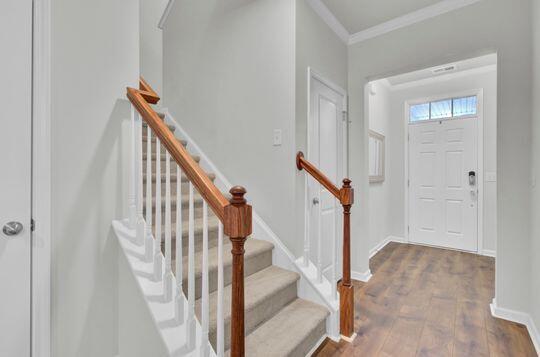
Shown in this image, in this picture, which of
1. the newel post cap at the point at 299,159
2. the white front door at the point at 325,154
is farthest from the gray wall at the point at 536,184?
the newel post cap at the point at 299,159

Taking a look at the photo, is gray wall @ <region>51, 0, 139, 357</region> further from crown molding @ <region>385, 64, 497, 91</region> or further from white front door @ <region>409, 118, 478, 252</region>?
white front door @ <region>409, 118, 478, 252</region>

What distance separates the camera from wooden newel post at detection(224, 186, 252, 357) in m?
Result: 0.96

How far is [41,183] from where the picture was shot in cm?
127

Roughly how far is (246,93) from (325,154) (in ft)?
3.21

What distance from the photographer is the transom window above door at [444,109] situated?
397cm

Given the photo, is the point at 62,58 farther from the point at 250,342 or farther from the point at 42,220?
the point at 250,342

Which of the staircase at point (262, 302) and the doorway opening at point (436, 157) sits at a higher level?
the doorway opening at point (436, 157)

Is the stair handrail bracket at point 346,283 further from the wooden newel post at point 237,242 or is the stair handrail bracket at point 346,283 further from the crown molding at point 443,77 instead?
the crown molding at point 443,77

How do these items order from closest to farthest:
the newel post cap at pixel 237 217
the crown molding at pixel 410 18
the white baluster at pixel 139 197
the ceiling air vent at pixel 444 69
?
the newel post cap at pixel 237 217, the white baluster at pixel 139 197, the crown molding at pixel 410 18, the ceiling air vent at pixel 444 69

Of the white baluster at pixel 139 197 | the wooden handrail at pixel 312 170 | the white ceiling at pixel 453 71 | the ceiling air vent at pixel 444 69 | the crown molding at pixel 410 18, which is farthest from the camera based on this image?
the ceiling air vent at pixel 444 69

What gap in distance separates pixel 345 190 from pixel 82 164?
1.66 m

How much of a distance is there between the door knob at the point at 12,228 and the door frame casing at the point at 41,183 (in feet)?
0.19

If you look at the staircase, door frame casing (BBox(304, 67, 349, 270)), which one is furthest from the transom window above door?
the staircase

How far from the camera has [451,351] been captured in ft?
5.91
